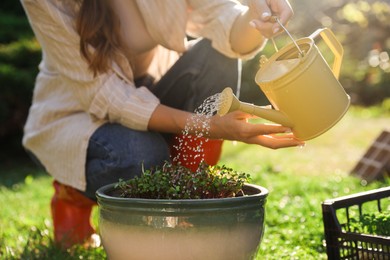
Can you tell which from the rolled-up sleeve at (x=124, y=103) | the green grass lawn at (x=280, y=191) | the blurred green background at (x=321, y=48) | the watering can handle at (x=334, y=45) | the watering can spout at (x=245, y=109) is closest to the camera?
the watering can spout at (x=245, y=109)

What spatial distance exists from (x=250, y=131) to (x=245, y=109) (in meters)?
0.17

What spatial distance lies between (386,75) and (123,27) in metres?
5.77

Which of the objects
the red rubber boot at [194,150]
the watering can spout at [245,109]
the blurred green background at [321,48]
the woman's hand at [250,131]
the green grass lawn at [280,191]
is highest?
the watering can spout at [245,109]

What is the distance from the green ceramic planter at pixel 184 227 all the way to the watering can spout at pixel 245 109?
0.78 feet

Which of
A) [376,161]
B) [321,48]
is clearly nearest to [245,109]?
[376,161]

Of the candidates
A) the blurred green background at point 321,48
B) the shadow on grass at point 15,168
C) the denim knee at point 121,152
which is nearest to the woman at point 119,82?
the denim knee at point 121,152

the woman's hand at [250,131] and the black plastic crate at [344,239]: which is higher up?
the woman's hand at [250,131]

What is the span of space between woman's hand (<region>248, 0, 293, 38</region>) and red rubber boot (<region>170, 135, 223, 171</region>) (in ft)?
1.45

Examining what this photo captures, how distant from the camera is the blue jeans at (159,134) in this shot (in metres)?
2.24

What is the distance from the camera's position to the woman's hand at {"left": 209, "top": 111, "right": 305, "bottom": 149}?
1.89m

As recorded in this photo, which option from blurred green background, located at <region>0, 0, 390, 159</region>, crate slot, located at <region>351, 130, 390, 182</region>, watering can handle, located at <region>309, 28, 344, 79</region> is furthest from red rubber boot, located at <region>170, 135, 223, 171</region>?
blurred green background, located at <region>0, 0, 390, 159</region>

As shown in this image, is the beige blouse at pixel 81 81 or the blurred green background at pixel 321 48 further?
the blurred green background at pixel 321 48

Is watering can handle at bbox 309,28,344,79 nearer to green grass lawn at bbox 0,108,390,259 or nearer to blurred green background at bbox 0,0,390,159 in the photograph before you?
green grass lawn at bbox 0,108,390,259

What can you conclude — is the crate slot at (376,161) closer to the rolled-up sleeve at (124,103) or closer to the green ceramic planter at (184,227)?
the rolled-up sleeve at (124,103)
